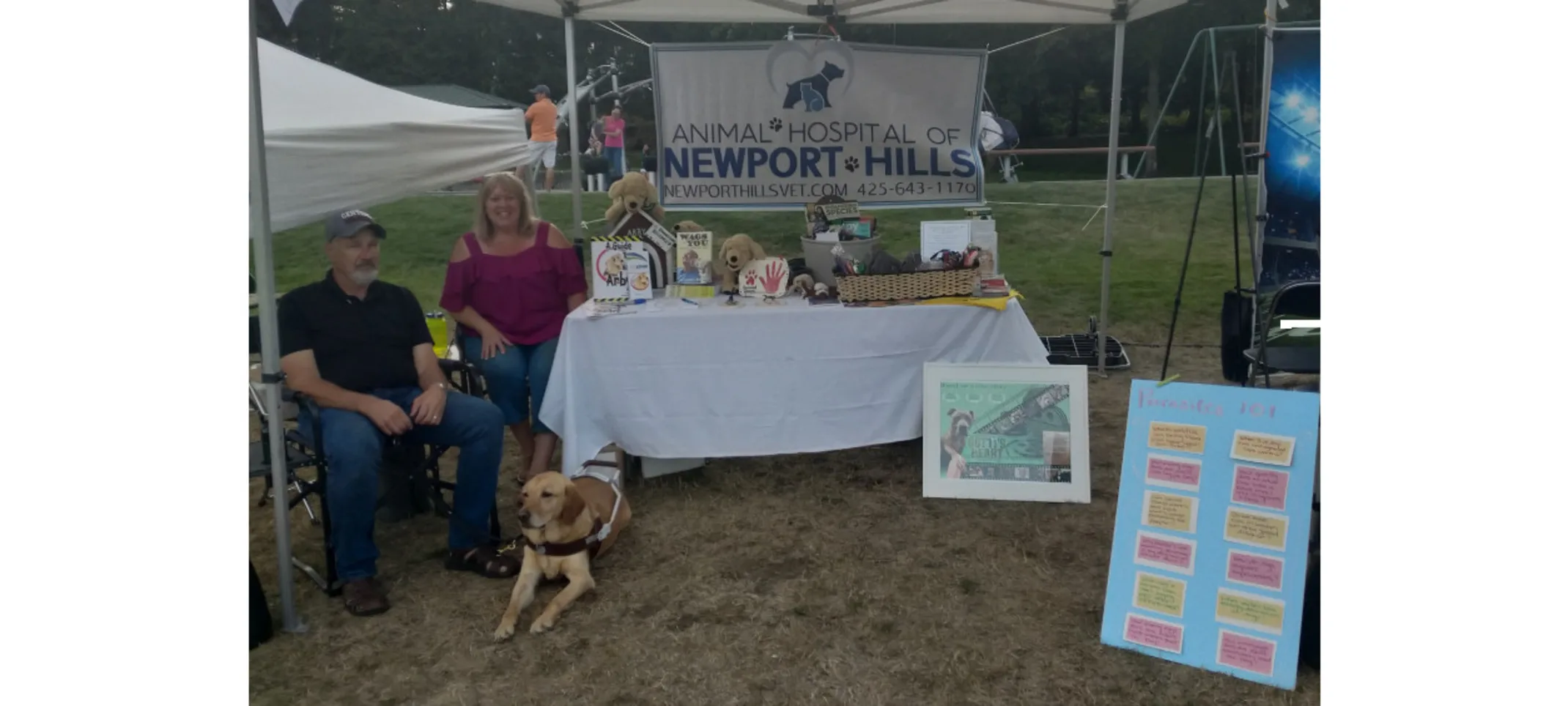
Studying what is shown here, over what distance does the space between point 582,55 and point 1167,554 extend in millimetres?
20577

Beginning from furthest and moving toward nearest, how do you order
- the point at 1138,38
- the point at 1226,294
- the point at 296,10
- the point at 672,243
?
the point at 1138,38 → the point at 1226,294 → the point at 672,243 → the point at 296,10

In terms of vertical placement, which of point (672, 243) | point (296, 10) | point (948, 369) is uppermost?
point (296, 10)

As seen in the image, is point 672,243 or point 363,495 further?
point 672,243

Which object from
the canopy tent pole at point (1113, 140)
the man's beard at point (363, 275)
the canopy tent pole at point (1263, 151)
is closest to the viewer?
the man's beard at point (363, 275)

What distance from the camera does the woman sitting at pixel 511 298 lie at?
3.49 m

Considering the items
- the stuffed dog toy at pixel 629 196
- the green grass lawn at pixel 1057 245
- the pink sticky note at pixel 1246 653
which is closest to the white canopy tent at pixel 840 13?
the stuffed dog toy at pixel 629 196

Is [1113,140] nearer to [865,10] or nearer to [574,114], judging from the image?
[865,10]

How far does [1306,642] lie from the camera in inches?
88.7

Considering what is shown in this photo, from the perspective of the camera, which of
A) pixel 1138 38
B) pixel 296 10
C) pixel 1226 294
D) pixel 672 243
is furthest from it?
pixel 1138 38

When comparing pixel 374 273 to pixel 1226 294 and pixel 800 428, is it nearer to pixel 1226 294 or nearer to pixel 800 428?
pixel 800 428

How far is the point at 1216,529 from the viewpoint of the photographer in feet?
7.25

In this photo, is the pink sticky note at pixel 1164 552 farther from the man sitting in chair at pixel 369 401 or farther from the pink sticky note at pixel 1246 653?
the man sitting in chair at pixel 369 401

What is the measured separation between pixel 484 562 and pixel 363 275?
3.10 feet

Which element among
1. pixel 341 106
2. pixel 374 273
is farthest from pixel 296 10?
pixel 341 106
